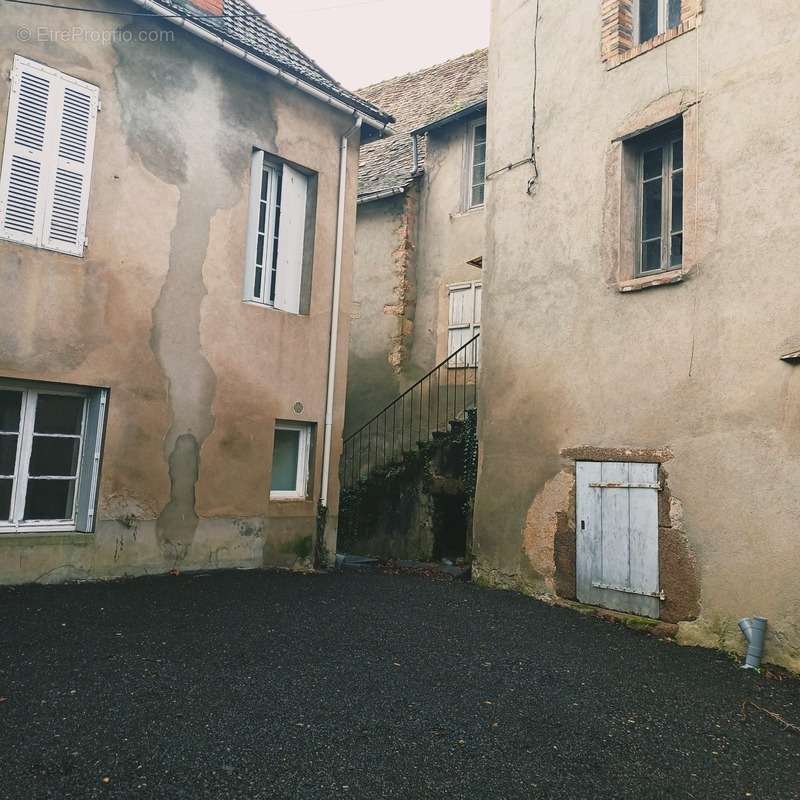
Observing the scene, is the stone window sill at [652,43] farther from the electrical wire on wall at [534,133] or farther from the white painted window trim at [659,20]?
the electrical wire on wall at [534,133]

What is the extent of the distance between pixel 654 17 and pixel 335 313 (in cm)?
473

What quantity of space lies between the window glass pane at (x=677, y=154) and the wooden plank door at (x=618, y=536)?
2.99 m

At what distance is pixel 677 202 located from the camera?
7141 millimetres

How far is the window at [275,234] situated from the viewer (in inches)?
326

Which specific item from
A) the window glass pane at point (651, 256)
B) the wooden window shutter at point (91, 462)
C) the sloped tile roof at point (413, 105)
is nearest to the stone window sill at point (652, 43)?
the window glass pane at point (651, 256)

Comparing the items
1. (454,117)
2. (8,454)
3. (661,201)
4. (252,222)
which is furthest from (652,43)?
(8,454)

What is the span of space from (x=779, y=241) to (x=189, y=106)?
231 inches

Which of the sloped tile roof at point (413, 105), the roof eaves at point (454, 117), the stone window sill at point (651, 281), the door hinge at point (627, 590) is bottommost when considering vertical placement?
the door hinge at point (627, 590)

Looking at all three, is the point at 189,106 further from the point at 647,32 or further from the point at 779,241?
the point at 779,241

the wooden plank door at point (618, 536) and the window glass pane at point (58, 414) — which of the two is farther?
the wooden plank door at point (618, 536)

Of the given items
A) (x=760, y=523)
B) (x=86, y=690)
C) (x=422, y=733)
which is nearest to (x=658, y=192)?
(x=760, y=523)

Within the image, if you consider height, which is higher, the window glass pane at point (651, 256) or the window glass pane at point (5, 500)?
the window glass pane at point (651, 256)

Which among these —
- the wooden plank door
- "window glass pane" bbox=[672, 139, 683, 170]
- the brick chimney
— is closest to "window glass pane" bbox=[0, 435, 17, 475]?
the brick chimney

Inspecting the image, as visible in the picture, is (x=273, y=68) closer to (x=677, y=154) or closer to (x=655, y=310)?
(x=677, y=154)
